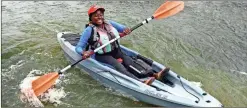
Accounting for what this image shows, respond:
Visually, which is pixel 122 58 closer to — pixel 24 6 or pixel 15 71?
pixel 15 71

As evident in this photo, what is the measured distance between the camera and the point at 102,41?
621 centimetres

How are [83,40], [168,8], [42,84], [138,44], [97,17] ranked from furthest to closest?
[138,44] < [168,8] < [83,40] < [97,17] < [42,84]

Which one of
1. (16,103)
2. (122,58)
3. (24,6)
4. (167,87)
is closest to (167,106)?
(167,87)

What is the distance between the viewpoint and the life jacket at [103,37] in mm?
6203

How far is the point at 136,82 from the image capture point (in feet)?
19.0

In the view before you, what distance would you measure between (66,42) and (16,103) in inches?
69.2

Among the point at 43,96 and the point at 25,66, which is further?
the point at 25,66

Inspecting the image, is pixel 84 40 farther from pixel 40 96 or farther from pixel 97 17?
pixel 40 96

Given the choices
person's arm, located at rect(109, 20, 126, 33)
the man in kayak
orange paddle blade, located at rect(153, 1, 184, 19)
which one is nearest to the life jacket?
the man in kayak

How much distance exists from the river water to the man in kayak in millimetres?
498

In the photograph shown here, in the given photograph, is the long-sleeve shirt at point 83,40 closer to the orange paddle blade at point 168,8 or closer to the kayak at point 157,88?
the kayak at point 157,88

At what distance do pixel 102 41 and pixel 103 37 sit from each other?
0.23 ft

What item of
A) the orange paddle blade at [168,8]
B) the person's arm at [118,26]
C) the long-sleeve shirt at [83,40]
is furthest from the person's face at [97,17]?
the orange paddle blade at [168,8]

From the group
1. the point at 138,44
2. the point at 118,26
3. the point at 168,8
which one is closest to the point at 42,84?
the point at 118,26
